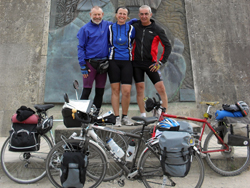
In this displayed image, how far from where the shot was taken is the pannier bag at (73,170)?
2525 mm

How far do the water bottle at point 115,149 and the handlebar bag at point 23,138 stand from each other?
1.10 metres

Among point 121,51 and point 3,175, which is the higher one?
point 121,51

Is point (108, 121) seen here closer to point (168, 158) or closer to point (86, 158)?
point (86, 158)

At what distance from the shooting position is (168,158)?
8.20ft

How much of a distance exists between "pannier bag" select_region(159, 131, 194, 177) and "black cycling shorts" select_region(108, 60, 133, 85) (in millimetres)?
1437

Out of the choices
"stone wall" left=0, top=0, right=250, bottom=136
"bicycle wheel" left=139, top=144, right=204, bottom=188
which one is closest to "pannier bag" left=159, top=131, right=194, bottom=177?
"bicycle wheel" left=139, top=144, right=204, bottom=188

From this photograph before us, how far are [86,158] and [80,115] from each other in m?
0.57

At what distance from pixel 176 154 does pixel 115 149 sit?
87 cm

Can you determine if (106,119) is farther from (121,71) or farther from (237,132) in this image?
(237,132)

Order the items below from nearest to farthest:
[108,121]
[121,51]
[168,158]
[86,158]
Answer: [168,158] < [86,158] < [108,121] < [121,51]

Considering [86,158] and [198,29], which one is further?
[198,29]

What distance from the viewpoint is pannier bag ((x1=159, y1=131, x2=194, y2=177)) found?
8.11ft

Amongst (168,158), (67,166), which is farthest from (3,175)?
(168,158)

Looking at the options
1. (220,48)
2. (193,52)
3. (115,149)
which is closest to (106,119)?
(115,149)
